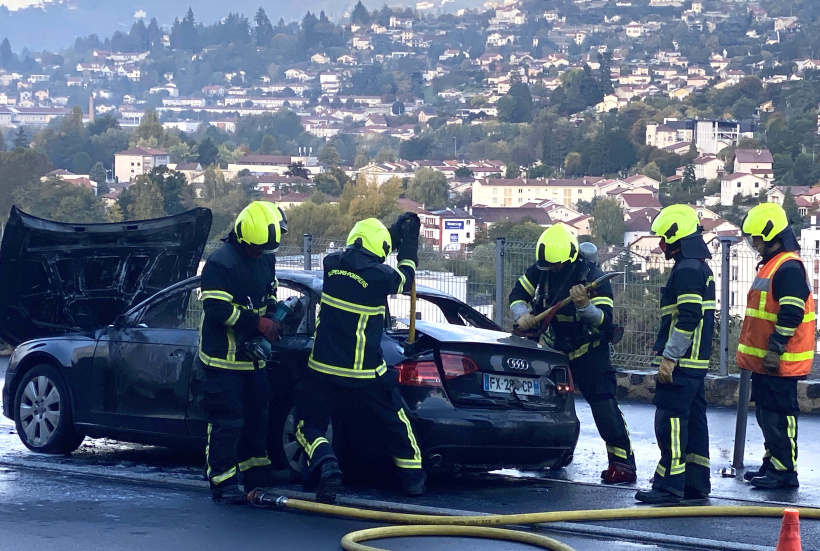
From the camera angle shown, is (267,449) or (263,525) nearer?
(263,525)

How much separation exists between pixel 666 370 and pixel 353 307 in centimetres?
169

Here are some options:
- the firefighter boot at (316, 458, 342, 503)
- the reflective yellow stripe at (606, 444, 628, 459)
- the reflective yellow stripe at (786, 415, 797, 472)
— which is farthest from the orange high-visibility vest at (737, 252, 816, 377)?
the firefighter boot at (316, 458, 342, 503)

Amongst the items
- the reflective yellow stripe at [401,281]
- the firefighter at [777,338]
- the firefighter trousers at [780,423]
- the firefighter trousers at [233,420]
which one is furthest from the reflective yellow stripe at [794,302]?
the firefighter trousers at [233,420]

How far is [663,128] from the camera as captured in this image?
18100 cm

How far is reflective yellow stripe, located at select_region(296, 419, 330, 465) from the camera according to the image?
22.8 feet

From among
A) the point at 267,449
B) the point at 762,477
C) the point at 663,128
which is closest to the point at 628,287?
the point at 762,477

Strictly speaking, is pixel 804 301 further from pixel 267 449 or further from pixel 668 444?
pixel 267 449

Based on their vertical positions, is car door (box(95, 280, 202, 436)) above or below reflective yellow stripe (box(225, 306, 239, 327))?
below

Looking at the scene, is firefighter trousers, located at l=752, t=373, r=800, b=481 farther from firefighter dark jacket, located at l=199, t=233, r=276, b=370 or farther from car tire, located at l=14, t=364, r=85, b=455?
car tire, located at l=14, t=364, r=85, b=455

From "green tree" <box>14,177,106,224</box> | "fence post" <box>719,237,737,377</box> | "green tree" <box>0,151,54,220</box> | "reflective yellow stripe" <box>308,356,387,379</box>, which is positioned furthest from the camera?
"green tree" <box>0,151,54,220</box>

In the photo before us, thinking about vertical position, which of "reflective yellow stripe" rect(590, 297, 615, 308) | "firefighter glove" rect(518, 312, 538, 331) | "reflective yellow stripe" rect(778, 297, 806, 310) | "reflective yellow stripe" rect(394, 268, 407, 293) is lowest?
"firefighter glove" rect(518, 312, 538, 331)

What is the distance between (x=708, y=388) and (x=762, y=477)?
3.81m

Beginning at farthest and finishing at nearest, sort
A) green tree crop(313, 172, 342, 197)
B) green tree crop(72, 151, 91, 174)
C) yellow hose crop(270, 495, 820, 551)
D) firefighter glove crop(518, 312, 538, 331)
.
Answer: green tree crop(72, 151, 91, 174)
green tree crop(313, 172, 342, 197)
firefighter glove crop(518, 312, 538, 331)
yellow hose crop(270, 495, 820, 551)

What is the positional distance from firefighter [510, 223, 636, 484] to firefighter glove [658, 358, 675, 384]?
0.67 metres
